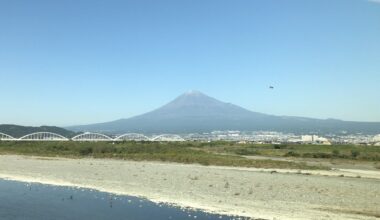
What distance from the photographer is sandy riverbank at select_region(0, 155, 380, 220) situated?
73.0 ft

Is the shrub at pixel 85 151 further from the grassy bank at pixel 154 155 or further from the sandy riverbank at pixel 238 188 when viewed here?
the sandy riverbank at pixel 238 188

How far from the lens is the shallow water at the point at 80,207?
69.7 feet

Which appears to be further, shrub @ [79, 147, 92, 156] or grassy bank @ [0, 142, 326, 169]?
shrub @ [79, 147, 92, 156]

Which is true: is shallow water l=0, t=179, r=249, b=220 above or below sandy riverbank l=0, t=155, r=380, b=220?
below

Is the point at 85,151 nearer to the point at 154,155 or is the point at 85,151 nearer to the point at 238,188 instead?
the point at 154,155

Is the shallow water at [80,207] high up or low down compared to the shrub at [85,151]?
down

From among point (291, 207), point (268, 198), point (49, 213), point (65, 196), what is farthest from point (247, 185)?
point (49, 213)

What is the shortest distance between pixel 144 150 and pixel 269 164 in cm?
2404

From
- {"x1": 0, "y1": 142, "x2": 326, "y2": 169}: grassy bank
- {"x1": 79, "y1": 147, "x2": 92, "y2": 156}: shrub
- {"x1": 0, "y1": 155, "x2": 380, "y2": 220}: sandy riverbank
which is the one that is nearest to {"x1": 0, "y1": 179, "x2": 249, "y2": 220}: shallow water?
{"x1": 0, "y1": 155, "x2": 380, "y2": 220}: sandy riverbank

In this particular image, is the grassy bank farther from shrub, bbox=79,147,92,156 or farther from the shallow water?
the shallow water

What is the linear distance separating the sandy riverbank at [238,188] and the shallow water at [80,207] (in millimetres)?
1377

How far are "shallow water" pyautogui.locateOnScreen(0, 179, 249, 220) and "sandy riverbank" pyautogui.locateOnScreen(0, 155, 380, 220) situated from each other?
1.38 m

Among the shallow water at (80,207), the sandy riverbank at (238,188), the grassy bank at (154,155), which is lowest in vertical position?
the shallow water at (80,207)

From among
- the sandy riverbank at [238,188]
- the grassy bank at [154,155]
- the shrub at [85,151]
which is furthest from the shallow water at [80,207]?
the shrub at [85,151]
